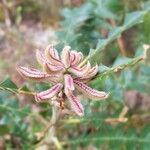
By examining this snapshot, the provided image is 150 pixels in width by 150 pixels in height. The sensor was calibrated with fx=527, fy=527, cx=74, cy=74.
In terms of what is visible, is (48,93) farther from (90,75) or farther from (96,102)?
(96,102)

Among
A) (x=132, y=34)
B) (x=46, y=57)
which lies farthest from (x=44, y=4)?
(x=46, y=57)

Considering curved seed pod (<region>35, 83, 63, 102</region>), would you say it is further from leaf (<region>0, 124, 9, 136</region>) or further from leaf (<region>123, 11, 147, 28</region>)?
leaf (<region>0, 124, 9, 136</region>)

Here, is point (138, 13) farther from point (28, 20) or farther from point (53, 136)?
point (28, 20)

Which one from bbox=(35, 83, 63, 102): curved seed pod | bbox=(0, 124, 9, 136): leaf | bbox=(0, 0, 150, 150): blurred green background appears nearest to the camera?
bbox=(35, 83, 63, 102): curved seed pod

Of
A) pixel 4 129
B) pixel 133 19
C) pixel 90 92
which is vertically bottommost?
pixel 4 129

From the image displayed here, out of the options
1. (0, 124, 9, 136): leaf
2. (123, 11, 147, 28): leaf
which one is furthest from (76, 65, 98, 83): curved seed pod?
(0, 124, 9, 136): leaf

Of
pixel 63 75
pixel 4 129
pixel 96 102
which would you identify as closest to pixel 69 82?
pixel 63 75

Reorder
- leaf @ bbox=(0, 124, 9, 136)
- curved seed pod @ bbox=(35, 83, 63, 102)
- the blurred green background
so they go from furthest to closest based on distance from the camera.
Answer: leaf @ bbox=(0, 124, 9, 136), the blurred green background, curved seed pod @ bbox=(35, 83, 63, 102)
